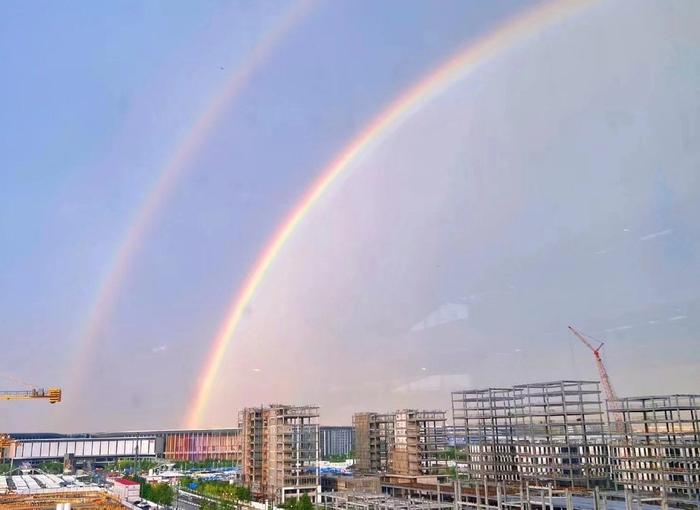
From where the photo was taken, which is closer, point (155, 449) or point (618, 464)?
point (618, 464)

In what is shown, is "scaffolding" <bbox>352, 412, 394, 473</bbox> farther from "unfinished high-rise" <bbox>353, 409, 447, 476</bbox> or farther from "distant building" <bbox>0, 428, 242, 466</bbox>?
"distant building" <bbox>0, 428, 242, 466</bbox>

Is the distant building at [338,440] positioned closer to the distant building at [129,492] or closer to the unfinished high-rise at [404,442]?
the unfinished high-rise at [404,442]

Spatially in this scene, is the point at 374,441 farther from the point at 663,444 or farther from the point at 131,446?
the point at 131,446

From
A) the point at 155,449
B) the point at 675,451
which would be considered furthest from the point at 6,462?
the point at 675,451

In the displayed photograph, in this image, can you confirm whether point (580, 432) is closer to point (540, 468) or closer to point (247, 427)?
point (540, 468)

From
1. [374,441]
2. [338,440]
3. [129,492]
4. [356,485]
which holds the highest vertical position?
[374,441]

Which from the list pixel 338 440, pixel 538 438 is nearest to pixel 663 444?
pixel 538 438
